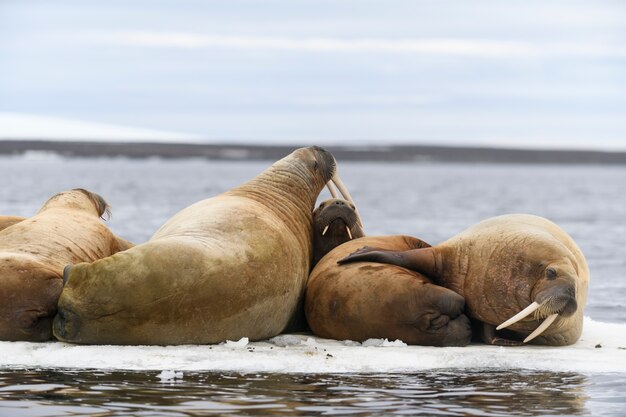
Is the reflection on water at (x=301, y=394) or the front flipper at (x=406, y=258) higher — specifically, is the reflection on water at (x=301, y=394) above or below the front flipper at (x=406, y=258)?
below

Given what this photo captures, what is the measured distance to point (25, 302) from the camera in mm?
9609

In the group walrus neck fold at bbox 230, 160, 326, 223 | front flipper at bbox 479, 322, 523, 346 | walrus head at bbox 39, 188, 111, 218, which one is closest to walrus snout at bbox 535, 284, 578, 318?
front flipper at bbox 479, 322, 523, 346

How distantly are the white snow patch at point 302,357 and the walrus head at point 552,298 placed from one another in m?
0.31

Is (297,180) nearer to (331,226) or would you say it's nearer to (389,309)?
(331,226)

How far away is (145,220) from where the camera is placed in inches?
1313

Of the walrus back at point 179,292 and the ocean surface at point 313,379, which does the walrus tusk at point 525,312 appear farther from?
the walrus back at point 179,292

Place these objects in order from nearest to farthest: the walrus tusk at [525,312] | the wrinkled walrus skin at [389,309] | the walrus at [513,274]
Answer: the walrus tusk at [525,312] < the walrus at [513,274] < the wrinkled walrus skin at [389,309]

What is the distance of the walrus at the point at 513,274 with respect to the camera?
9500 mm

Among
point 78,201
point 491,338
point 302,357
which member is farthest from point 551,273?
point 78,201

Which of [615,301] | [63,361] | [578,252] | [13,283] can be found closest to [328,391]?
[63,361]

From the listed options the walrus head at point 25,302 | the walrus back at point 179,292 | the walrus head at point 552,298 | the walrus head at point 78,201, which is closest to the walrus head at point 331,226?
the walrus back at point 179,292

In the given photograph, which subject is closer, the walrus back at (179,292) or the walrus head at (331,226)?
the walrus back at (179,292)

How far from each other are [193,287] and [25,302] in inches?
52.3

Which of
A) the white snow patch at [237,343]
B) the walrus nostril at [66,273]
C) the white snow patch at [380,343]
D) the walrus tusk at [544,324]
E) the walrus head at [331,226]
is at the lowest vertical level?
the white snow patch at [237,343]
